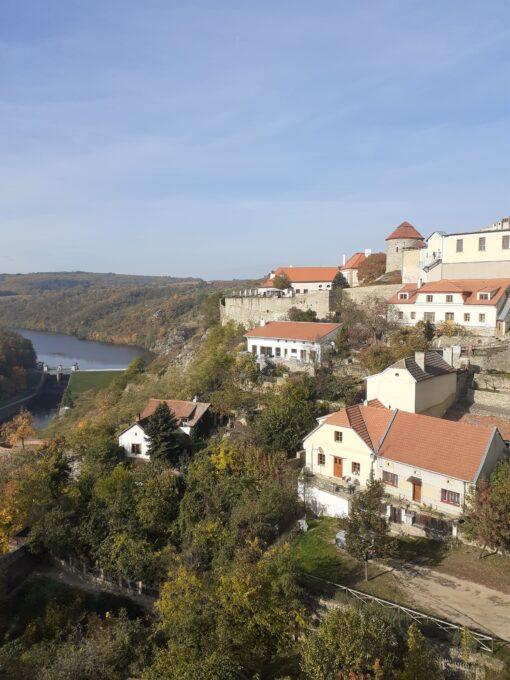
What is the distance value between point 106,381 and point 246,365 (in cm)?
3302

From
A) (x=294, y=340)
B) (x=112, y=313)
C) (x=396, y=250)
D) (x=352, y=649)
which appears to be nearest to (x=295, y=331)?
(x=294, y=340)

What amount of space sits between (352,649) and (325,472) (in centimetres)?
978

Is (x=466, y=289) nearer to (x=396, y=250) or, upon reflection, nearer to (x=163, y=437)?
(x=396, y=250)

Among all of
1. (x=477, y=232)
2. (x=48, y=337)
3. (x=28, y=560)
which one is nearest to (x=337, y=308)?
(x=477, y=232)

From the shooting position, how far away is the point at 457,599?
12.0 meters

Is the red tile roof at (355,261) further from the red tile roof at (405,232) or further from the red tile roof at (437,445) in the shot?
the red tile roof at (437,445)

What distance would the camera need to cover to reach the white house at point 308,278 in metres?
43.9

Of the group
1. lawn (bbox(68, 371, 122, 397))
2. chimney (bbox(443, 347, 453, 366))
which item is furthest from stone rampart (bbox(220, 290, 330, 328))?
lawn (bbox(68, 371, 122, 397))

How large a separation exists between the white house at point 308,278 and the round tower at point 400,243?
6514 millimetres

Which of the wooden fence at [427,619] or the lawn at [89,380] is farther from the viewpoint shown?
the lawn at [89,380]

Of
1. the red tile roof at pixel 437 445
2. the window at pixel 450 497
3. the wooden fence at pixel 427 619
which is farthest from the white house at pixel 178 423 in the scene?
the window at pixel 450 497

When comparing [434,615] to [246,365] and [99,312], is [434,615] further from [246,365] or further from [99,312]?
[99,312]

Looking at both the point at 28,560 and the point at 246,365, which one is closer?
the point at 28,560

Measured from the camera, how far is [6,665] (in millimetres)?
11102
